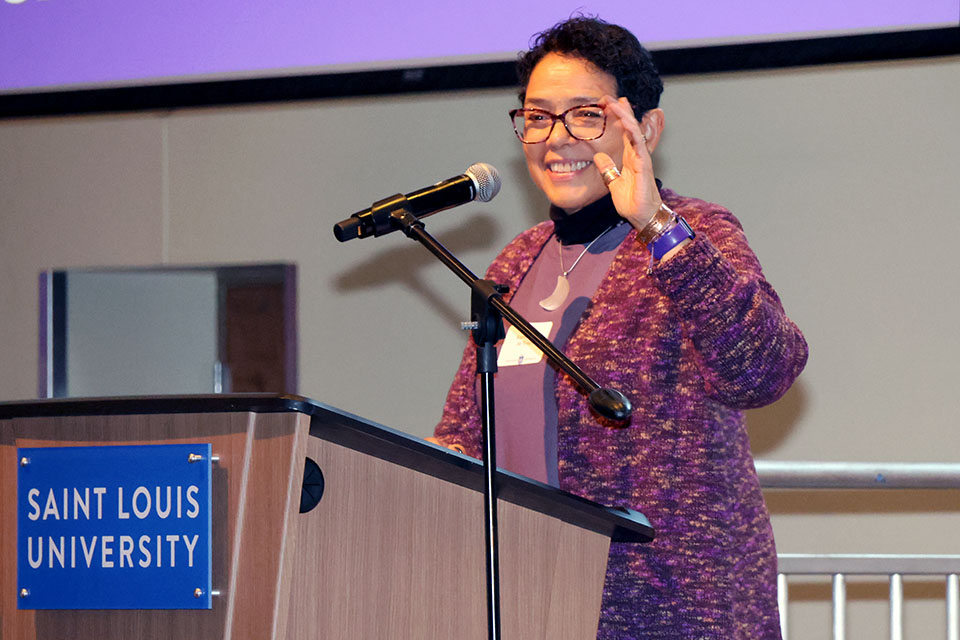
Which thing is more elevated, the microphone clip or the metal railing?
the microphone clip

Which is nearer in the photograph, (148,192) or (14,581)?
(14,581)

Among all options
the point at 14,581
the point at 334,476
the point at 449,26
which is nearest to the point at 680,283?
the point at 334,476

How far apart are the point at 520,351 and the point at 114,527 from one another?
80cm

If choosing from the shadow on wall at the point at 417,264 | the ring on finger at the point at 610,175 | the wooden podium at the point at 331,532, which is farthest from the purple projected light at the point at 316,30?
the wooden podium at the point at 331,532

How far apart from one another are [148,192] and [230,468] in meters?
2.47

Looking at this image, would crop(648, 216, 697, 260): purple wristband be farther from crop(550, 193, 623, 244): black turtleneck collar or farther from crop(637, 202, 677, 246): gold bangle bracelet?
crop(550, 193, 623, 244): black turtleneck collar

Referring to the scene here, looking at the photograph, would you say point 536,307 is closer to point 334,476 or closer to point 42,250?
point 334,476

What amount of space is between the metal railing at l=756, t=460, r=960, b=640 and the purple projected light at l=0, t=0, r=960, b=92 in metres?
1.05

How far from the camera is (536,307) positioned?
175cm

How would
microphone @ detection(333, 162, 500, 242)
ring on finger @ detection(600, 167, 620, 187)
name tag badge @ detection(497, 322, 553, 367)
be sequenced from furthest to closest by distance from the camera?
name tag badge @ detection(497, 322, 553, 367) → ring on finger @ detection(600, 167, 620, 187) → microphone @ detection(333, 162, 500, 242)

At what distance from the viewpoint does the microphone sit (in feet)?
4.28

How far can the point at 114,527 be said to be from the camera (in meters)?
1.02

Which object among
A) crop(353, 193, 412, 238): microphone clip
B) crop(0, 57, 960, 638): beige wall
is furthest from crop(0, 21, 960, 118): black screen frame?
crop(353, 193, 412, 238): microphone clip

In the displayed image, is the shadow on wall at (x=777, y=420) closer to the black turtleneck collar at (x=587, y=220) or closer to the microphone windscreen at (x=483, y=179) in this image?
the black turtleneck collar at (x=587, y=220)
